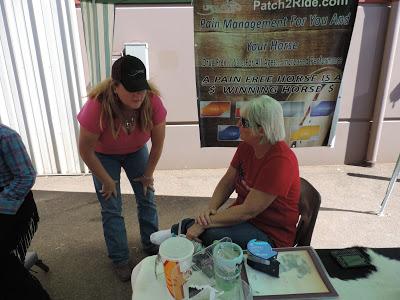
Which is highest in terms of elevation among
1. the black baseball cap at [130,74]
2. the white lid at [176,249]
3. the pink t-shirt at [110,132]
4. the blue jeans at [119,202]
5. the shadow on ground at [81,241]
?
the black baseball cap at [130,74]

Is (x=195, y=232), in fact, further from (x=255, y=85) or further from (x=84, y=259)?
(x=255, y=85)

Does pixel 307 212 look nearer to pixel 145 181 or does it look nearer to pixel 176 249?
pixel 176 249

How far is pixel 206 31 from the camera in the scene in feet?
10.1

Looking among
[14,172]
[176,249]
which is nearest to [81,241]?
[14,172]

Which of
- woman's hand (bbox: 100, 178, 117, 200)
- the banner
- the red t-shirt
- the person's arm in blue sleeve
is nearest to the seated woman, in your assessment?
the red t-shirt

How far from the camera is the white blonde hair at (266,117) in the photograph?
173 cm

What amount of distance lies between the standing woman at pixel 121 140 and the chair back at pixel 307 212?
97cm

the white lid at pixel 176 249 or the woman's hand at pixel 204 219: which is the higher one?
the white lid at pixel 176 249

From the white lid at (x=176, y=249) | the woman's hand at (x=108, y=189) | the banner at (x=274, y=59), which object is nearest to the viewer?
the white lid at (x=176, y=249)

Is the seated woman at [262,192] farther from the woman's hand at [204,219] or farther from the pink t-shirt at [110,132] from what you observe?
the pink t-shirt at [110,132]

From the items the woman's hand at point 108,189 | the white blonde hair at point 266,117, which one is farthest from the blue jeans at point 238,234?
the woman's hand at point 108,189

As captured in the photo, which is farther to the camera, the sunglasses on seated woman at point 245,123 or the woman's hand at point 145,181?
the woman's hand at point 145,181

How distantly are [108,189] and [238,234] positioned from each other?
0.93 m

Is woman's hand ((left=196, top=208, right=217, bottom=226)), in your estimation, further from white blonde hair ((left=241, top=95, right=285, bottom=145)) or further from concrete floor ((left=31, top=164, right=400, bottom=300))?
concrete floor ((left=31, top=164, right=400, bottom=300))
